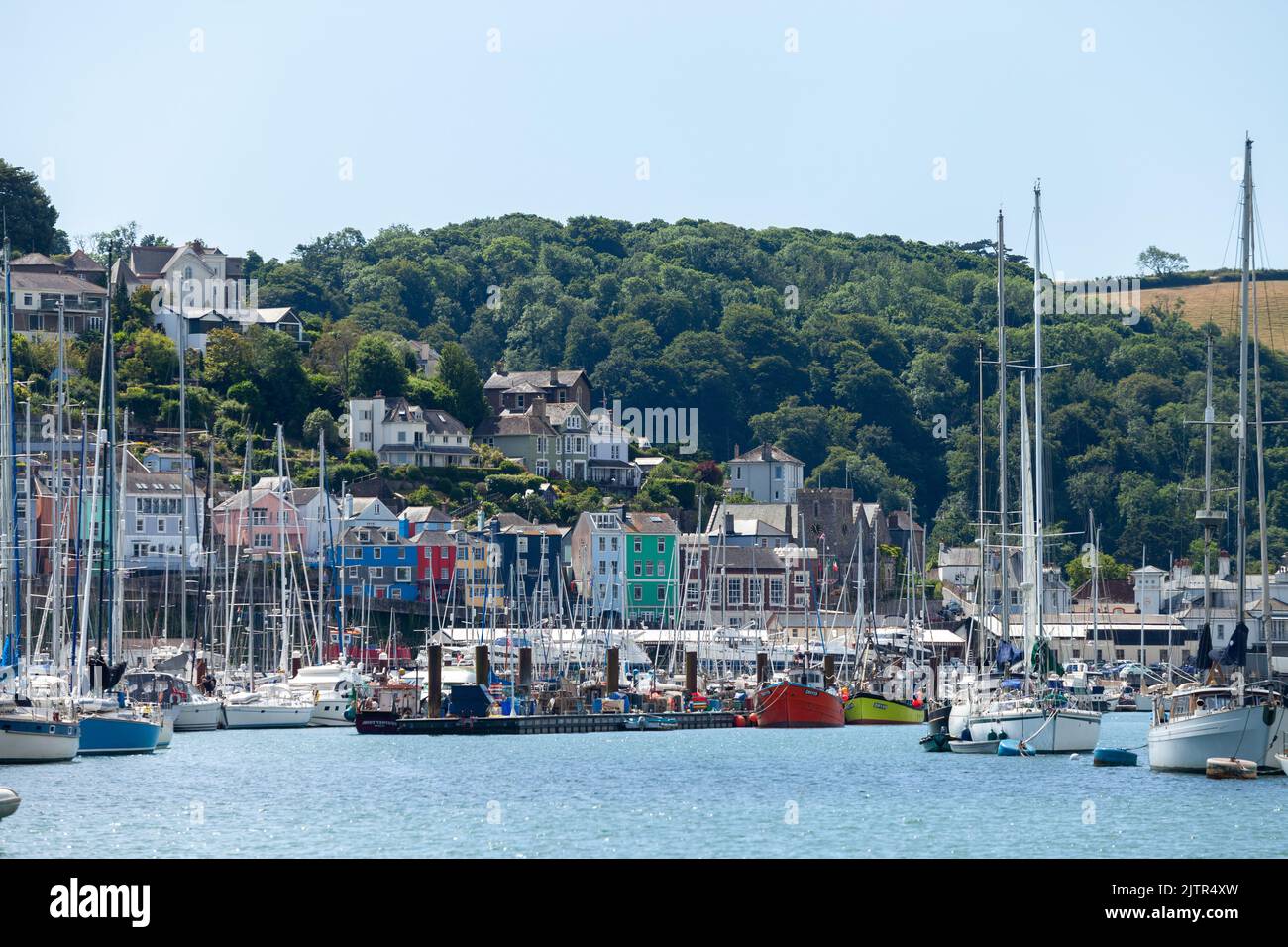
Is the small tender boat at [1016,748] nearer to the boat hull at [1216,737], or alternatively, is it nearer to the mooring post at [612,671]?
the boat hull at [1216,737]

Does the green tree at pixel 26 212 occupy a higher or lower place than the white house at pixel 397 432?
higher

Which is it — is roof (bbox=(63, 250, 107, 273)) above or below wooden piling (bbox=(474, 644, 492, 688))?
above

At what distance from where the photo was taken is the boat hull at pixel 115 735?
51406mm

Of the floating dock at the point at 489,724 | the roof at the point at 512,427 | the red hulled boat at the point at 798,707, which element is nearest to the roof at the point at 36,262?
the roof at the point at 512,427

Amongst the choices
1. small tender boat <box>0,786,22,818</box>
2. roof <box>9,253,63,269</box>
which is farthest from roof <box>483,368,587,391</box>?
small tender boat <box>0,786,22,818</box>

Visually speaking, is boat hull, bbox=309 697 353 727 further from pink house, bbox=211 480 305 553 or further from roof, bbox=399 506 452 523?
roof, bbox=399 506 452 523

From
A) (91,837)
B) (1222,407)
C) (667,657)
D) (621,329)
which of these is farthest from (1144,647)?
(91,837)

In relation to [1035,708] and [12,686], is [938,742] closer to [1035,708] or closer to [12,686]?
[1035,708]

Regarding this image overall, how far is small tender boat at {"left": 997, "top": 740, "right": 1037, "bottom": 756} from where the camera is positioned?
169 feet

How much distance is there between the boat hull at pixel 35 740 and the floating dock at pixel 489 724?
1841 cm

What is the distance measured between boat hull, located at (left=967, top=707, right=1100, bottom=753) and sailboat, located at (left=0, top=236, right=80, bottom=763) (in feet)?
78.3

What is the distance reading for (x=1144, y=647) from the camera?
389ft

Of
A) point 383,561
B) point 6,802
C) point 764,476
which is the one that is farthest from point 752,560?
point 6,802

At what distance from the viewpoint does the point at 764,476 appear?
15488cm
